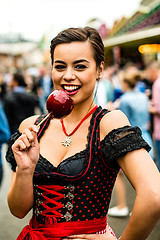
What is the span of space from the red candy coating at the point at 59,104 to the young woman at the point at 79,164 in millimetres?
86

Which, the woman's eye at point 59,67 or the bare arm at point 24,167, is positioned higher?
the woman's eye at point 59,67

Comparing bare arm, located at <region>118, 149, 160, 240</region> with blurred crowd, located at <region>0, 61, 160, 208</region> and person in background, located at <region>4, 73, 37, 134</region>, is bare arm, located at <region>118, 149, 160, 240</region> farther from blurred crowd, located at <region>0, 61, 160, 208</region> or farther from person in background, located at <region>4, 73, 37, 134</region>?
person in background, located at <region>4, 73, 37, 134</region>

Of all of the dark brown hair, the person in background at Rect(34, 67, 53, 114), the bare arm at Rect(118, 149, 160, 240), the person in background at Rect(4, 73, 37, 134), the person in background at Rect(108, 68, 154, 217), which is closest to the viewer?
the bare arm at Rect(118, 149, 160, 240)

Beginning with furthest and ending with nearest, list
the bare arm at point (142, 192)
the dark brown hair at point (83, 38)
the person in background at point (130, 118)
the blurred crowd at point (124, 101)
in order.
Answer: the blurred crowd at point (124, 101), the person in background at point (130, 118), the dark brown hair at point (83, 38), the bare arm at point (142, 192)

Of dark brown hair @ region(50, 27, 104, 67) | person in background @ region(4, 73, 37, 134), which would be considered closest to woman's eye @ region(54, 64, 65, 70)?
dark brown hair @ region(50, 27, 104, 67)

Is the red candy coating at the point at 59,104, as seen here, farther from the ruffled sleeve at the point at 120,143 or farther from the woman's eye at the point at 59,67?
the ruffled sleeve at the point at 120,143

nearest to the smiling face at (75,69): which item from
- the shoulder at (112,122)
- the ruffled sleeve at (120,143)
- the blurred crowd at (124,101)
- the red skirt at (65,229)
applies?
the shoulder at (112,122)

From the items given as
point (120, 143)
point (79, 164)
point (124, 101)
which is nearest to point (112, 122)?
point (120, 143)

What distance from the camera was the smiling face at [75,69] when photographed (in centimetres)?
168

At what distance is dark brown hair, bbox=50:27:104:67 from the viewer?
1700mm

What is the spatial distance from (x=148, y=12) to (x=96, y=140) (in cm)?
879

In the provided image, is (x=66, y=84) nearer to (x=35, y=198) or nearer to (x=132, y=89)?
(x=35, y=198)

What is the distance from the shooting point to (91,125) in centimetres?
172

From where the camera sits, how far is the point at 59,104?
161 cm
